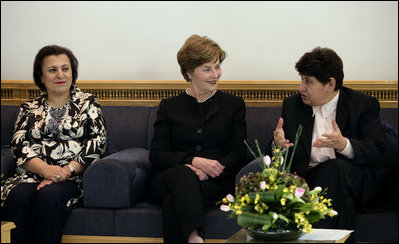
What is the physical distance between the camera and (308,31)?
4.59m

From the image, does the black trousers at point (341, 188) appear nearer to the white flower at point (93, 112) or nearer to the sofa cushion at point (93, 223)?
the sofa cushion at point (93, 223)

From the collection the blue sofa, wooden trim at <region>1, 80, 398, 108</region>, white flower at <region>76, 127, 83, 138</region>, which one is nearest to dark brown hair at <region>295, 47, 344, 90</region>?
the blue sofa

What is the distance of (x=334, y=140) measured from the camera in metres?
3.55

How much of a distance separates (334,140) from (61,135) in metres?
1.69

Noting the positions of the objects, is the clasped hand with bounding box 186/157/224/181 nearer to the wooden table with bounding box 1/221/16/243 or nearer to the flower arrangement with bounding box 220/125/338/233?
the flower arrangement with bounding box 220/125/338/233

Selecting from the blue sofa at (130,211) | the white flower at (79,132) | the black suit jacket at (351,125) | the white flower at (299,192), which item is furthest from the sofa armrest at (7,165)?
the white flower at (299,192)

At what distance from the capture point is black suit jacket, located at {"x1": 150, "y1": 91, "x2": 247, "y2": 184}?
12.9 feet

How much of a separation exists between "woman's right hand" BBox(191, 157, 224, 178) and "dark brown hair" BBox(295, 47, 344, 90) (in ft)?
2.43

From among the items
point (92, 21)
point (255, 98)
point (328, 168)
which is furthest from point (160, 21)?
point (328, 168)

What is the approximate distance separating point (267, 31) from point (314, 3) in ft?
1.23

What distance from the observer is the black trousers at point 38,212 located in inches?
145

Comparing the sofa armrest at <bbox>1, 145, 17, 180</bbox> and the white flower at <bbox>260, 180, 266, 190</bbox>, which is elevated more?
the white flower at <bbox>260, 180, 266, 190</bbox>

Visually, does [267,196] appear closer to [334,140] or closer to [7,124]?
[334,140]

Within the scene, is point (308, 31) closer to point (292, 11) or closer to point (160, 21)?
point (292, 11)
